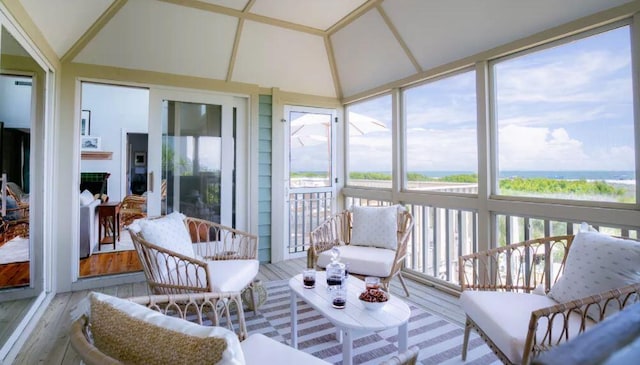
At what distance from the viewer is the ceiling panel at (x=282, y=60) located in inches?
149

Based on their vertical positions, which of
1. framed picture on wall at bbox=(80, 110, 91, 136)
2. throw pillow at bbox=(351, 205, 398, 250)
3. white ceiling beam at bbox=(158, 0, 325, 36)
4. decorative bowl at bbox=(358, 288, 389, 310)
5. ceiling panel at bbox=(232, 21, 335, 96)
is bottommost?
decorative bowl at bbox=(358, 288, 389, 310)

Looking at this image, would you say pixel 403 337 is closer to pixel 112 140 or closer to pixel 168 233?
pixel 168 233

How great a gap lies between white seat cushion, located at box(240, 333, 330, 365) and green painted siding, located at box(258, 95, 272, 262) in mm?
2784

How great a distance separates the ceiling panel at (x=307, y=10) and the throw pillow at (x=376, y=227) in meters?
→ 2.18

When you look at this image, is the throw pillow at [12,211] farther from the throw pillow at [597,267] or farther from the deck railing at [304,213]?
the throw pillow at [597,267]

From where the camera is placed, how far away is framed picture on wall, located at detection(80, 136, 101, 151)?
6.33 meters

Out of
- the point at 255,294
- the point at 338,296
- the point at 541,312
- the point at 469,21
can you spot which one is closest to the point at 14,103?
Answer: the point at 255,294

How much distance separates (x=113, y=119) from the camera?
6523mm

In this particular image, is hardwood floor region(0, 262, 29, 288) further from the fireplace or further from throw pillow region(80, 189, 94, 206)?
the fireplace

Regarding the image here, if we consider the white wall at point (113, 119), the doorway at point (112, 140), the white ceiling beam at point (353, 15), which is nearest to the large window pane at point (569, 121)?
the white ceiling beam at point (353, 15)

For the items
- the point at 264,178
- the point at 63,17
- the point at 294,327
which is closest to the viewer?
the point at 294,327

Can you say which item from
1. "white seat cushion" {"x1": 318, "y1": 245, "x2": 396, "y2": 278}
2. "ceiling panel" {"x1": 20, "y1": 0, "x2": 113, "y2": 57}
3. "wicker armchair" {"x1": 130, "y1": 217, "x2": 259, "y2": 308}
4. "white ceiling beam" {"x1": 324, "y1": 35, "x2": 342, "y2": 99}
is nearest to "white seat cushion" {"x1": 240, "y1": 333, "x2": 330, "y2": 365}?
"wicker armchair" {"x1": 130, "y1": 217, "x2": 259, "y2": 308}

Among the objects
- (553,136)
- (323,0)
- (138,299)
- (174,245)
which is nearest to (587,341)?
(138,299)

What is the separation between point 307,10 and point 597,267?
Answer: 3359 millimetres
